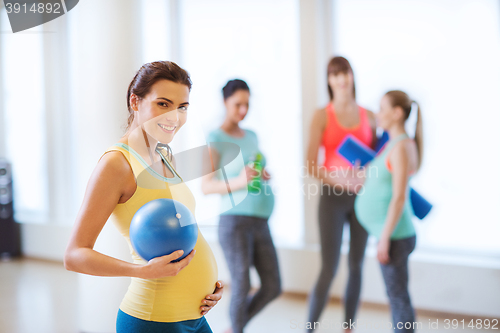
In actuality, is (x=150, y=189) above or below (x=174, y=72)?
below

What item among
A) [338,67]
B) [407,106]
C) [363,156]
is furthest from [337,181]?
[338,67]

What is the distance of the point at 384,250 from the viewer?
1.82 meters

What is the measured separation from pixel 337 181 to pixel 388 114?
0.42 meters

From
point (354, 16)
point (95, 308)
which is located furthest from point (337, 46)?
point (95, 308)

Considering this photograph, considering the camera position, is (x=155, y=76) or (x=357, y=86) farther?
(x=357, y=86)

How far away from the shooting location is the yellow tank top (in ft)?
3.19

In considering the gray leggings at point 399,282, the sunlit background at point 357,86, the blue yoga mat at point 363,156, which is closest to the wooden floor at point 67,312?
the sunlit background at point 357,86

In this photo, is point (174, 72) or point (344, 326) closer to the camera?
point (174, 72)

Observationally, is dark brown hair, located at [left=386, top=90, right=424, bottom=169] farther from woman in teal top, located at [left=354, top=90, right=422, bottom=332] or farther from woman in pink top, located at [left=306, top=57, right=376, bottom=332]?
woman in pink top, located at [left=306, top=57, right=376, bottom=332]

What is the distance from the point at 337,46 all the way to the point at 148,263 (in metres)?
1.82

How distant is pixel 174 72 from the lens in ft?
3.42

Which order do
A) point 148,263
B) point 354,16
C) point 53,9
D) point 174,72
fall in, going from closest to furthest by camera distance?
point 148,263
point 174,72
point 354,16
point 53,9

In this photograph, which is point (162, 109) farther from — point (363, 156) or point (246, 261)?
point (363, 156)

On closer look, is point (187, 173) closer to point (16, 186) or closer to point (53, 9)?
point (53, 9)
